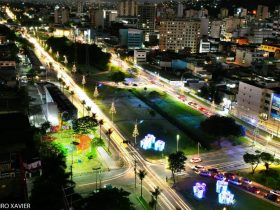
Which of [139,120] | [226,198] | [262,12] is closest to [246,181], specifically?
[226,198]

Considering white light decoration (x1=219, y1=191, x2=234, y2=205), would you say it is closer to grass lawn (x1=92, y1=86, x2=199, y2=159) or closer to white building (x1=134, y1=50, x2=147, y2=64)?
grass lawn (x1=92, y1=86, x2=199, y2=159)

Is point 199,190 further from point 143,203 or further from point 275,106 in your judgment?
point 275,106

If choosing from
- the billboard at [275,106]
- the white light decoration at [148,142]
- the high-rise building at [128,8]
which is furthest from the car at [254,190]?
the high-rise building at [128,8]

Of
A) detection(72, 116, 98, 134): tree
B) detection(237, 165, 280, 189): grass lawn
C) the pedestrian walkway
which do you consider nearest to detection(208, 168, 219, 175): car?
detection(237, 165, 280, 189): grass lawn

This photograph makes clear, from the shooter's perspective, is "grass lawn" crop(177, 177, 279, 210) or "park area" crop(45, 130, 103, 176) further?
"park area" crop(45, 130, 103, 176)

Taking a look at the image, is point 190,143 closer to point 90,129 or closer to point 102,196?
point 90,129

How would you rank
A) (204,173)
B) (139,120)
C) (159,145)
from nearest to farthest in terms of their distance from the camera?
(204,173) < (159,145) < (139,120)

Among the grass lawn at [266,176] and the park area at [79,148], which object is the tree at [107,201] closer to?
the park area at [79,148]
